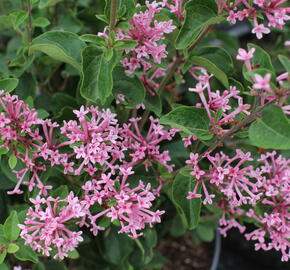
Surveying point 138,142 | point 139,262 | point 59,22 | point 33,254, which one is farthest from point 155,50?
point 139,262

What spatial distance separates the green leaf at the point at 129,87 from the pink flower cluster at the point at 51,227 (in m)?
0.23

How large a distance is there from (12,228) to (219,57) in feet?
1.81

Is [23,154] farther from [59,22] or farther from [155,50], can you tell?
[59,22]

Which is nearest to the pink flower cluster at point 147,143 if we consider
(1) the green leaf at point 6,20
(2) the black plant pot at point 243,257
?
(1) the green leaf at point 6,20

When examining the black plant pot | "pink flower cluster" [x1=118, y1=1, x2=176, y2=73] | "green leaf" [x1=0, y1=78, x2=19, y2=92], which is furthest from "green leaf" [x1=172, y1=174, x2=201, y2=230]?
the black plant pot

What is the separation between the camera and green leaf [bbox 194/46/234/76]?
980mm

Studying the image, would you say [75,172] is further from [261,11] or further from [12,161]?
[261,11]

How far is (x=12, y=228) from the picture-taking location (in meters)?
0.79

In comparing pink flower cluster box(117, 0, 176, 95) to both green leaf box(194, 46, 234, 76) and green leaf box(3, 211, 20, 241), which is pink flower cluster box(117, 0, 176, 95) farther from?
green leaf box(3, 211, 20, 241)

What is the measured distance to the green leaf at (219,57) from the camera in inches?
38.6

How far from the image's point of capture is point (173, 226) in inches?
53.5

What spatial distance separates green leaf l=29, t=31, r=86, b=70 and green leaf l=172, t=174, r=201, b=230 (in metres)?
0.29

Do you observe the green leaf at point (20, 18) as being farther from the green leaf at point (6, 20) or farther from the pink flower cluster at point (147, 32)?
the pink flower cluster at point (147, 32)

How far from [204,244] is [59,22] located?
95 centimetres
